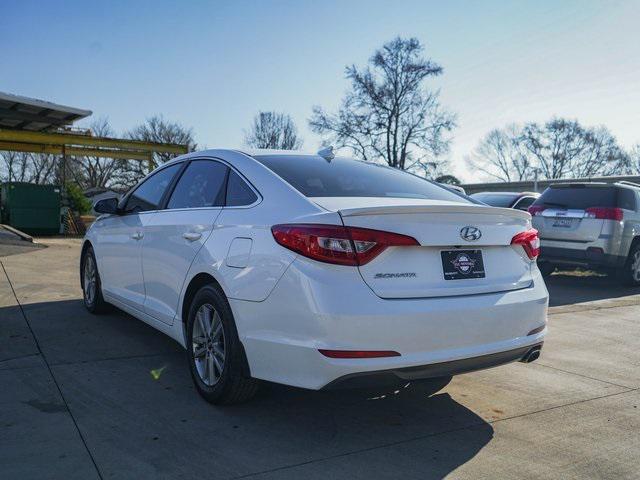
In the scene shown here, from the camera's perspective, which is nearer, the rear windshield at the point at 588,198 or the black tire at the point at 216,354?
the black tire at the point at 216,354

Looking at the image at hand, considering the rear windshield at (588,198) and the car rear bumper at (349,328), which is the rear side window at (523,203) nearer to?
the rear windshield at (588,198)

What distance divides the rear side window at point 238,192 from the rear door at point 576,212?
6.90 meters

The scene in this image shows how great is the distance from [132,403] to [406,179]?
233 cm

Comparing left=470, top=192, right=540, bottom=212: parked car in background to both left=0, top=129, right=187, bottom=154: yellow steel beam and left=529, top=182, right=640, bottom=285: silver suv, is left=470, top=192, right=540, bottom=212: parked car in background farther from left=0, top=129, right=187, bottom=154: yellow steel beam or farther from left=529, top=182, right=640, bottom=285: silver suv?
left=0, top=129, right=187, bottom=154: yellow steel beam

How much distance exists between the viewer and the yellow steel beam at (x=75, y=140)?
18.8m

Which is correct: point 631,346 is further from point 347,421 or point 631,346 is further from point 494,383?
point 347,421

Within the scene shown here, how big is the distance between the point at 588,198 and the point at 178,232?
23.9 feet

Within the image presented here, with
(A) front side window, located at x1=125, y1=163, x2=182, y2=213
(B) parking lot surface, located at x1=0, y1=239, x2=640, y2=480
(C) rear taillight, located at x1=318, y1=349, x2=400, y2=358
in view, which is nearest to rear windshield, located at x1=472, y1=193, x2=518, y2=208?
(B) parking lot surface, located at x1=0, y1=239, x2=640, y2=480

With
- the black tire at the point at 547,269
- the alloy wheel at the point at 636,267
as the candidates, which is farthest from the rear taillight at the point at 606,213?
the black tire at the point at 547,269

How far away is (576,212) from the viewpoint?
29.6 feet

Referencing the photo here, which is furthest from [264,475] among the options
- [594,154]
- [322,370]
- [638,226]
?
[594,154]

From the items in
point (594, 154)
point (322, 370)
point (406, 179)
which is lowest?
point (322, 370)

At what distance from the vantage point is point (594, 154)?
55812 mm

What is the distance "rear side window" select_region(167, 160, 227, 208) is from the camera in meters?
3.87
